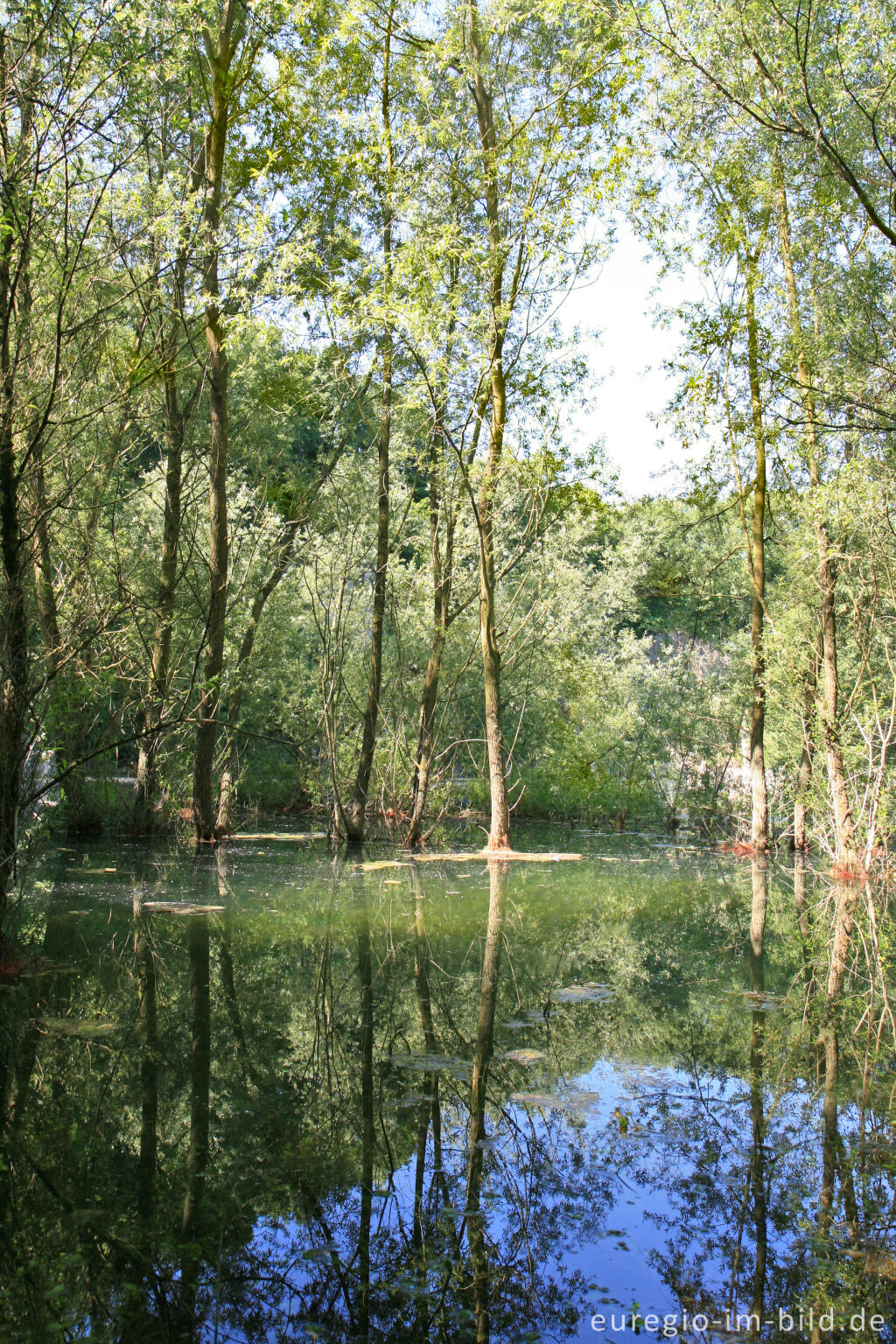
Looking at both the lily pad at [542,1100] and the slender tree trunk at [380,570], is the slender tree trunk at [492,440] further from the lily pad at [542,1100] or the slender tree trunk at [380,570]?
the lily pad at [542,1100]

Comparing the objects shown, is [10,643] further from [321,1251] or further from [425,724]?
[425,724]

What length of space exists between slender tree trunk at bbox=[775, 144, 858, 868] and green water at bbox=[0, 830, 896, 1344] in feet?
16.6

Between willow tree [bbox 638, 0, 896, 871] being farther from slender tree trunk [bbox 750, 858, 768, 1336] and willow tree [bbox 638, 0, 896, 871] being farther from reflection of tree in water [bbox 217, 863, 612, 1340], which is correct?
reflection of tree in water [bbox 217, 863, 612, 1340]

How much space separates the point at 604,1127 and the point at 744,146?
11.9 m

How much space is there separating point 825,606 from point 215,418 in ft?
28.9

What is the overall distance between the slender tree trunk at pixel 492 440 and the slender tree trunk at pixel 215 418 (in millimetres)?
3351

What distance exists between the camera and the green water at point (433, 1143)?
245 cm

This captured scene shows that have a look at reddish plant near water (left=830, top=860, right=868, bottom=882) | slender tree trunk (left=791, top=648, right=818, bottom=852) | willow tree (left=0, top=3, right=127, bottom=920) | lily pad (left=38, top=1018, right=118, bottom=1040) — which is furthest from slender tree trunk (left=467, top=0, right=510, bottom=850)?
lily pad (left=38, top=1018, right=118, bottom=1040)

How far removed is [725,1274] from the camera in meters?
2.60

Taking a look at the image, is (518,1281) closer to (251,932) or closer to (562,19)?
(251,932)

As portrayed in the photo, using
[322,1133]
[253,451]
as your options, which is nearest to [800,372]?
[253,451]

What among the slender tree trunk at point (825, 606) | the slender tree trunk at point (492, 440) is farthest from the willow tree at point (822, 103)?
the slender tree trunk at point (492, 440)

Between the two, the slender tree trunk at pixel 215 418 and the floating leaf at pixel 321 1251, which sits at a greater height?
the slender tree trunk at pixel 215 418

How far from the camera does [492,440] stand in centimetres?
1345
